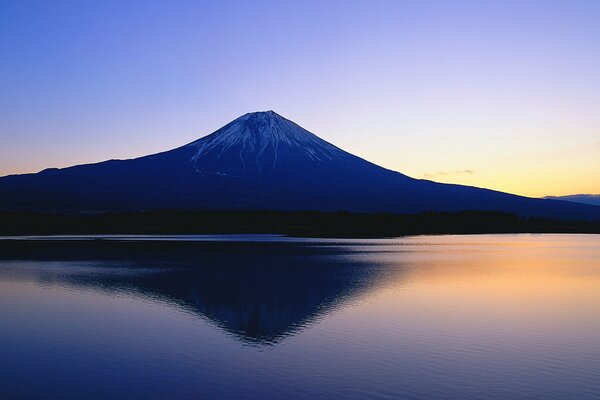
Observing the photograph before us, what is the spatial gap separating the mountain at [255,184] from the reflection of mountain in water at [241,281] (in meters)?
90.9

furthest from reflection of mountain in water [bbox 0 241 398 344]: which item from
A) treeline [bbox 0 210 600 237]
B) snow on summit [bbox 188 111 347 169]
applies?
snow on summit [bbox 188 111 347 169]

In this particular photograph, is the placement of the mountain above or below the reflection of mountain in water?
Answer: above

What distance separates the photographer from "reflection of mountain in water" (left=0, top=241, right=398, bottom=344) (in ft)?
60.6

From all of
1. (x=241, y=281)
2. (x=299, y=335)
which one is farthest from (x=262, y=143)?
(x=299, y=335)

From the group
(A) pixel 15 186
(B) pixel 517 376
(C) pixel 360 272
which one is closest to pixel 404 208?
(A) pixel 15 186

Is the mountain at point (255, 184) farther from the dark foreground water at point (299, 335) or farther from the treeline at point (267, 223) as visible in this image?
the dark foreground water at point (299, 335)

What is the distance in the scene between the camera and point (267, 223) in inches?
4011

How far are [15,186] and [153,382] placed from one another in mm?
160721

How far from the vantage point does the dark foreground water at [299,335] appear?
36.0 feet

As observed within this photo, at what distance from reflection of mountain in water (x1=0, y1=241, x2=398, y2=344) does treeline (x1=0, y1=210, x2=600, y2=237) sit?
5488cm

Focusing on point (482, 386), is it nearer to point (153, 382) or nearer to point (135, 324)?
point (153, 382)

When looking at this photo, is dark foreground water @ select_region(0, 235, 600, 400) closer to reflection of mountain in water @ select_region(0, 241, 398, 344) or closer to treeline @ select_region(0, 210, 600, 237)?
reflection of mountain in water @ select_region(0, 241, 398, 344)

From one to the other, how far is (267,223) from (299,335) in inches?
3404

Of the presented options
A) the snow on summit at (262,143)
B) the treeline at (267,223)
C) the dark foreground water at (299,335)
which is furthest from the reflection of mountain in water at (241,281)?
the snow on summit at (262,143)
